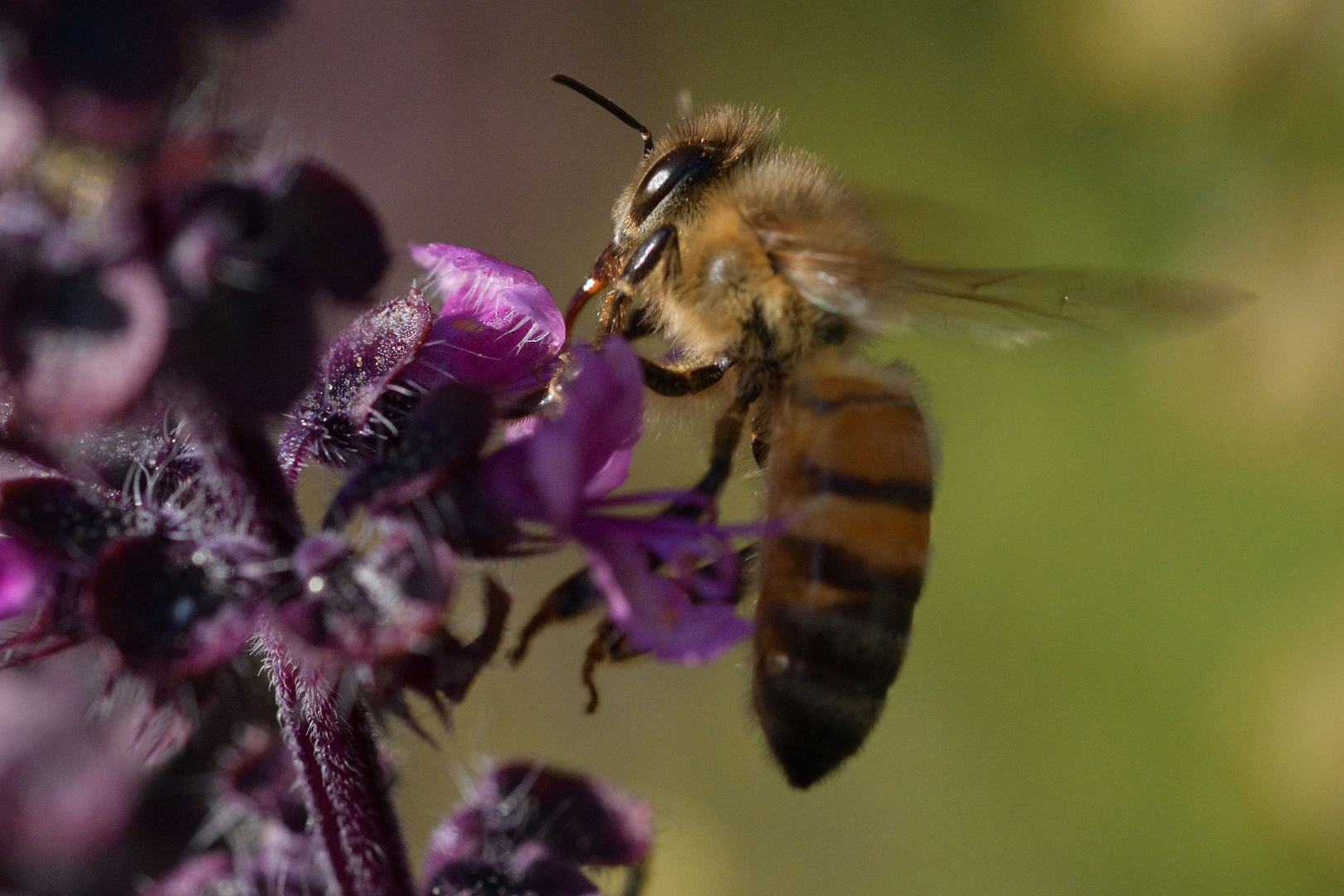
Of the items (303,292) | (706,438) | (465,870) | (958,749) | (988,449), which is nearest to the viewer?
(303,292)

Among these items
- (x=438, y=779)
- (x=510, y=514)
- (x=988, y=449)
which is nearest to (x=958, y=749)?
(x=988, y=449)

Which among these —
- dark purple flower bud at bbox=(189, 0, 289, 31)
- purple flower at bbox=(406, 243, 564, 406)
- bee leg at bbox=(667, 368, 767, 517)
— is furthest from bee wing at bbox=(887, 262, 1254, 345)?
dark purple flower bud at bbox=(189, 0, 289, 31)

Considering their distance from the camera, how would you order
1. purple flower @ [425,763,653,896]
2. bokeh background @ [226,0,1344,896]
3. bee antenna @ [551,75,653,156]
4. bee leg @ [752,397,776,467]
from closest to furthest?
purple flower @ [425,763,653,896] → bee leg @ [752,397,776,467] → bee antenna @ [551,75,653,156] → bokeh background @ [226,0,1344,896]

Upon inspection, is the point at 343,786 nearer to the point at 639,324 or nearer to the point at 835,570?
the point at 835,570

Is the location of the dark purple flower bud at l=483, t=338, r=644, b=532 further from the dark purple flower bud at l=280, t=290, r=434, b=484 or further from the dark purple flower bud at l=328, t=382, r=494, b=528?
the dark purple flower bud at l=280, t=290, r=434, b=484

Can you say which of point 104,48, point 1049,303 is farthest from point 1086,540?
point 104,48

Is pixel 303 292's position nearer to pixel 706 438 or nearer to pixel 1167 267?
pixel 706 438

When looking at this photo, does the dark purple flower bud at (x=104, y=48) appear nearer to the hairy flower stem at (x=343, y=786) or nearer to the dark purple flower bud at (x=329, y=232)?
the dark purple flower bud at (x=329, y=232)
